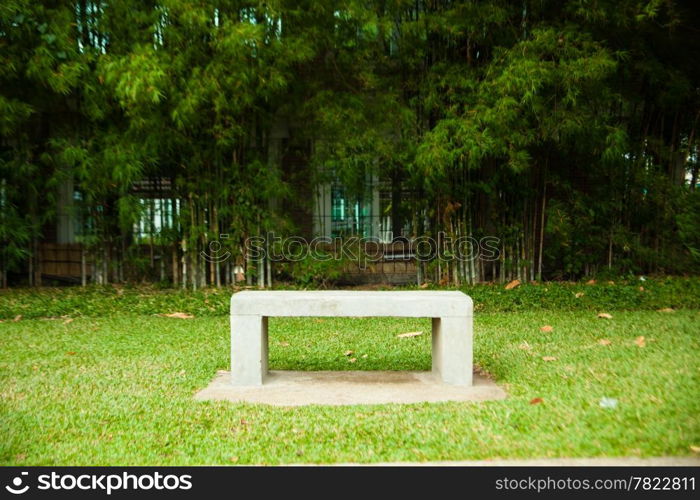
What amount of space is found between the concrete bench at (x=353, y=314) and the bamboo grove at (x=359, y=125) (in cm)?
307

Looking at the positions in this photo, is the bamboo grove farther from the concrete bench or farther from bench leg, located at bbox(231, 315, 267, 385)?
bench leg, located at bbox(231, 315, 267, 385)

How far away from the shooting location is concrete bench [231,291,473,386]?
3.33 m

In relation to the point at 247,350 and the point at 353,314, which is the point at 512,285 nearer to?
the point at 353,314

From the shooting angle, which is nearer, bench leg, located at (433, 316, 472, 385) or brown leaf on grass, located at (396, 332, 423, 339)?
bench leg, located at (433, 316, 472, 385)

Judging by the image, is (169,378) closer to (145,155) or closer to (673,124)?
(145,155)

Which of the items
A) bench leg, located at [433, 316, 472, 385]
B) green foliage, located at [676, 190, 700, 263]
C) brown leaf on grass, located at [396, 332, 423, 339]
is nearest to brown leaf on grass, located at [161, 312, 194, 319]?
brown leaf on grass, located at [396, 332, 423, 339]

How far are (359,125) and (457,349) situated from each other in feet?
13.0

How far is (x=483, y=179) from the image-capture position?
24.1 feet

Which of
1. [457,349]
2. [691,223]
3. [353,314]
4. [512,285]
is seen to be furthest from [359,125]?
[691,223]

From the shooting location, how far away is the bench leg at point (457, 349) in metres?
3.35

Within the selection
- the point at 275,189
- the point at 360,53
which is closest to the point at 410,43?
the point at 360,53

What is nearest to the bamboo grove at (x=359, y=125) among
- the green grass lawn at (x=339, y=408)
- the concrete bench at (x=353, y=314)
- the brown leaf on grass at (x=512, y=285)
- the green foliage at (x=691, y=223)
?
the green foliage at (x=691, y=223)

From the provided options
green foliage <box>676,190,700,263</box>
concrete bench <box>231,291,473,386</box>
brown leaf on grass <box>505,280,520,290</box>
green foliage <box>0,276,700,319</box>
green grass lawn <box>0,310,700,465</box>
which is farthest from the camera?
green foliage <box>676,190,700,263</box>

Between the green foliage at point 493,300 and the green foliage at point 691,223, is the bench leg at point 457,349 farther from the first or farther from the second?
the green foliage at point 691,223
